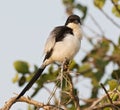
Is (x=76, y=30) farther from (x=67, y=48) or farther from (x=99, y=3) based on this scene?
(x=99, y=3)

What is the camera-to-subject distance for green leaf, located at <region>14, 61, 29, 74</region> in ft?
17.2

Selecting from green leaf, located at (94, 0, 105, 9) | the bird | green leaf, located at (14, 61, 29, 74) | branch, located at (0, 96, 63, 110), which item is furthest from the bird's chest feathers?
green leaf, located at (94, 0, 105, 9)

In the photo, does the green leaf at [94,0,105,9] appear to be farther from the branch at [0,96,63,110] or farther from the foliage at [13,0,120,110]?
the branch at [0,96,63,110]

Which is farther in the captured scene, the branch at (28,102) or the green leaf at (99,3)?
the green leaf at (99,3)

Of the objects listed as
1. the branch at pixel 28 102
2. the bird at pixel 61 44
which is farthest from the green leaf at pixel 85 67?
the branch at pixel 28 102

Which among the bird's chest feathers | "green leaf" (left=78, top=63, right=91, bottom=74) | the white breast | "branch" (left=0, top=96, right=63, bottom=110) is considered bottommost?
"green leaf" (left=78, top=63, right=91, bottom=74)

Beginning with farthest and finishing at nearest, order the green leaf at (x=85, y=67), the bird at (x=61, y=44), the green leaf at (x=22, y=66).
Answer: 1. the green leaf at (x=85, y=67)
2. the green leaf at (x=22, y=66)
3. the bird at (x=61, y=44)

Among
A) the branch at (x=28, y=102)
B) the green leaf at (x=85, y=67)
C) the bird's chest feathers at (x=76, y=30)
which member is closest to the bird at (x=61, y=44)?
the bird's chest feathers at (x=76, y=30)

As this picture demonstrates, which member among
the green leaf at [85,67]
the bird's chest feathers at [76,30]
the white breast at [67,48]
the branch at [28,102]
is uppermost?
the bird's chest feathers at [76,30]

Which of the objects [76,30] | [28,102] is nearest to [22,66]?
[76,30]

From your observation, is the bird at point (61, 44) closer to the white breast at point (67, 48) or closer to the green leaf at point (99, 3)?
the white breast at point (67, 48)

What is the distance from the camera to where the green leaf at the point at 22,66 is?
5.24 m

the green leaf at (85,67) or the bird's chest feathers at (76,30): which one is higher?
the bird's chest feathers at (76,30)

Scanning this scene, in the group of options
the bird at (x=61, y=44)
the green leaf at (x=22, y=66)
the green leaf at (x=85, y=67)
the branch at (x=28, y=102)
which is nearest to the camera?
the branch at (x=28, y=102)
